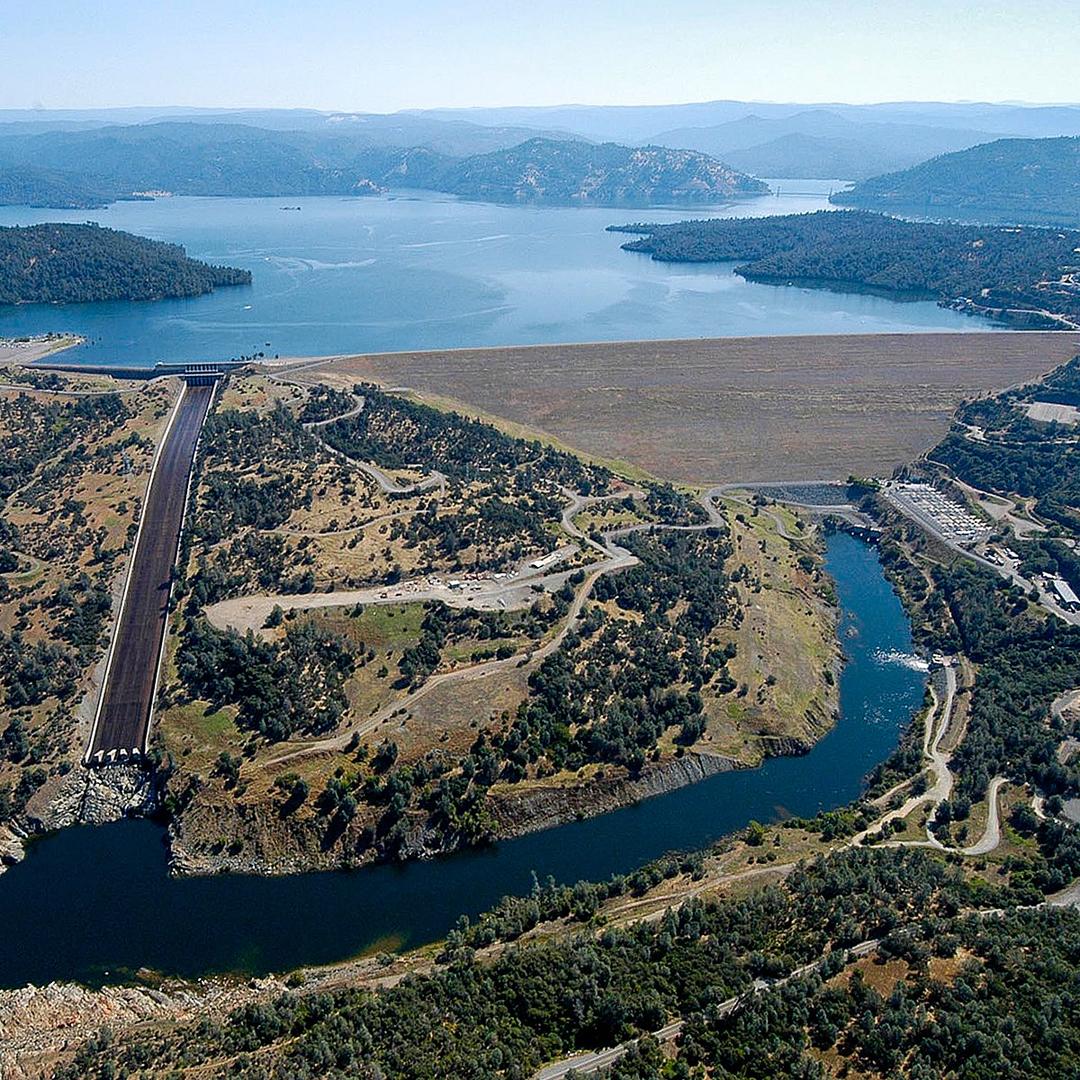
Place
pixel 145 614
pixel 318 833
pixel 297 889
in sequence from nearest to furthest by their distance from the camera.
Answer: pixel 297 889 < pixel 318 833 < pixel 145 614

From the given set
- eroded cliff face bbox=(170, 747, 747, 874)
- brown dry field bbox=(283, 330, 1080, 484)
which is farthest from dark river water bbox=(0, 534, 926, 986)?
brown dry field bbox=(283, 330, 1080, 484)

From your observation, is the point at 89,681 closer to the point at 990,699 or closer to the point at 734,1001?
the point at 734,1001

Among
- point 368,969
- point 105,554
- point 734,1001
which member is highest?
point 105,554

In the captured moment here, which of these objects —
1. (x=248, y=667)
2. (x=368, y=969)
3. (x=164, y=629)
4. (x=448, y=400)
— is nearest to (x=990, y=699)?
(x=368, y=969)

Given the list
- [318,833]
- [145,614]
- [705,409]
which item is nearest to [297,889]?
[318,833]

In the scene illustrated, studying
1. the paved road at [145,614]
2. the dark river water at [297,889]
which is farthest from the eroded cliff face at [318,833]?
the paved road at [145,614]

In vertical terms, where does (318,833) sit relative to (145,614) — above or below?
below

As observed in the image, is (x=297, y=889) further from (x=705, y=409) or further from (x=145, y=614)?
(x=705, y=409)

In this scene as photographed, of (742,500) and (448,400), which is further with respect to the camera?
(448,400)

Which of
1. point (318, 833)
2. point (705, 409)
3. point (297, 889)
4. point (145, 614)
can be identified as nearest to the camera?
point (297, 889)
